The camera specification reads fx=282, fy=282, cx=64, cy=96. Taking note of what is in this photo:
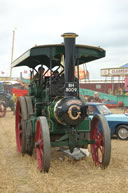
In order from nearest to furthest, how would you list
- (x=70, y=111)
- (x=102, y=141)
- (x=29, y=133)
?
A: 1. (x=70, y=111)
2. (x=102, y=141)
3. (x=29, y=133)

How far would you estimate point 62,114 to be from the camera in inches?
192

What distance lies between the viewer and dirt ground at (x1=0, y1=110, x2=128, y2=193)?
3.88 meters

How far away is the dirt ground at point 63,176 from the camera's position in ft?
12.7

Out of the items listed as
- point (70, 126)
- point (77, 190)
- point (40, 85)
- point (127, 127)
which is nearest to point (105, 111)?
point (127, 127)

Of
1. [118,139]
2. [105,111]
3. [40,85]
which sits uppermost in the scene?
[40,85]

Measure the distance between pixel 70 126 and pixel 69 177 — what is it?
38.8 inches

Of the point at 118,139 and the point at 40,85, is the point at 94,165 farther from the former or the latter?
the point at 118,139

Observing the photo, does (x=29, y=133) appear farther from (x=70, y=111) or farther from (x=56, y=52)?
(x=56, y=52)

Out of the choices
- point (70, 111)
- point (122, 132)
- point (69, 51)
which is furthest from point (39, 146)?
point (122, 132)

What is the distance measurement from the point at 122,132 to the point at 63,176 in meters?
4.35

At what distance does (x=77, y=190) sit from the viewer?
3818 millimetres

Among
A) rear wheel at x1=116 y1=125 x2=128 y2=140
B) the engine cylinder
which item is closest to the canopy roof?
the engine cylinder

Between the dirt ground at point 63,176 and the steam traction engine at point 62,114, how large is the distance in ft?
0.73

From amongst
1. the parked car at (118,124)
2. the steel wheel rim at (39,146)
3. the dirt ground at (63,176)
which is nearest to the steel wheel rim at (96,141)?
the dirt ground at (63,176)
